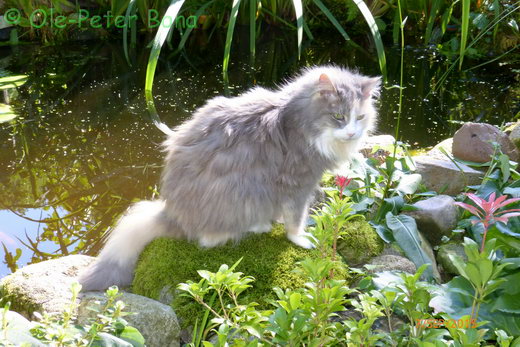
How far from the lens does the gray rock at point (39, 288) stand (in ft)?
8.12

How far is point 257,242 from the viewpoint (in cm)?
279

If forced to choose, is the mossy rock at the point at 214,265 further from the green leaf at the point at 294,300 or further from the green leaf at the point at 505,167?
the green leaf at the point at 505,167

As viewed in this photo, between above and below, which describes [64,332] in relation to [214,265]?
above

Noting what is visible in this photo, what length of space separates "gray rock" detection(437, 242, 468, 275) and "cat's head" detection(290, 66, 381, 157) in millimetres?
695

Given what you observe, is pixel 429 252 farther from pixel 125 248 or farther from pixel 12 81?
pixel 12 81

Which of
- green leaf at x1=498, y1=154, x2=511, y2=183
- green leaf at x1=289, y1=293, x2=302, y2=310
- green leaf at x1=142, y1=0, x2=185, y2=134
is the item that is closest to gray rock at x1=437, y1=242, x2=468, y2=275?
green leaf at x1=498, y1=154, x2=511, y2=183

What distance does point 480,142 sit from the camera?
3381mm

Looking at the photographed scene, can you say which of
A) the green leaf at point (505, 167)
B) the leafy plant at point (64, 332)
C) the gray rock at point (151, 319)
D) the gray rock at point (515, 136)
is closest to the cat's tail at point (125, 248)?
the gray rock at point (151, 319)

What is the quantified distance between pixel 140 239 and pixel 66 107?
2429 mm

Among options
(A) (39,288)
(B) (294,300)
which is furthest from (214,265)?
(B) (294,300)

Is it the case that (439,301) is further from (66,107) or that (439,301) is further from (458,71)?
(458,71)

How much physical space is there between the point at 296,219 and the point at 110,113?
8.09 feet

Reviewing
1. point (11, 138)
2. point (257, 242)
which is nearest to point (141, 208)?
point (257, 242)

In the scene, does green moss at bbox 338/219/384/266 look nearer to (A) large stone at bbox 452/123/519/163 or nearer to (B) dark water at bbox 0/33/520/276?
(A) large stone at bbox 452/123/519/163
